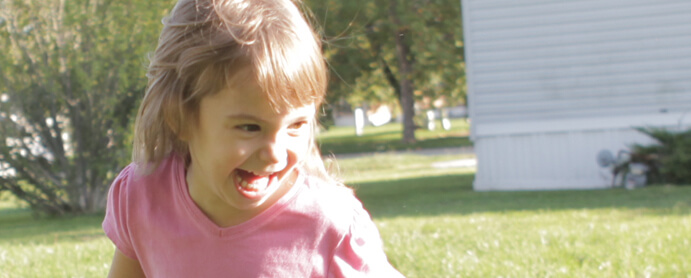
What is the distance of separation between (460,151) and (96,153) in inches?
738

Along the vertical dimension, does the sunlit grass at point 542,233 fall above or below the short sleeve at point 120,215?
below

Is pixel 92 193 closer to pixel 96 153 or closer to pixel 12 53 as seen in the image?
pixel 96 153

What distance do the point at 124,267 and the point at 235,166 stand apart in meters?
0.73

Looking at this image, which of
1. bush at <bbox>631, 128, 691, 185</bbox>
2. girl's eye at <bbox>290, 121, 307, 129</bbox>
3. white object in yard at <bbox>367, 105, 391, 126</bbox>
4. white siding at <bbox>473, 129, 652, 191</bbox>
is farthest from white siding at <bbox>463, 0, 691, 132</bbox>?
white object in yard at <bbox>367, 105, 391, 126</bbox>

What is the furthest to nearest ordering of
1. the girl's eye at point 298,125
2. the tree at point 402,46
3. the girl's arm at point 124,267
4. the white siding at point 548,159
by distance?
1. the tree at point 402,46
2. the white siding at point 548,159
3. the girl's arm at point 124,267
4. the girl's eye at point 298,125

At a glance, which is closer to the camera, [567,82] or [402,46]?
[567,82]

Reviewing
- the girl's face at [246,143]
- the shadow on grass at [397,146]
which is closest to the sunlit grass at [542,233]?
the girl's face at [246,143]

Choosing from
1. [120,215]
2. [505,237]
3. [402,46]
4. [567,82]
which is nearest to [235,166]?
[120,215]

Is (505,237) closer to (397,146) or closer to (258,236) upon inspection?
(258,236)

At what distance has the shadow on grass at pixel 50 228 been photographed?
26.4 ft

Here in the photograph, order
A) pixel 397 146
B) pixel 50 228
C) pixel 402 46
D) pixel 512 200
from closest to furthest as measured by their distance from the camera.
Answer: pixel 50 228
pixel 512 200
pixel 402 46
pixel 397 146

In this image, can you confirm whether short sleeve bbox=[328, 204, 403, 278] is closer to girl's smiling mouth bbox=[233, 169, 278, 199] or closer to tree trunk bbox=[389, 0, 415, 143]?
girl's smiling mouth bbox=[233, 169, 278, 199]

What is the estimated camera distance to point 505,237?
5914mm

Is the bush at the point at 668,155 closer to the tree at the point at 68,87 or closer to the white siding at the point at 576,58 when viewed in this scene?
the white siding at the point at 576,58
